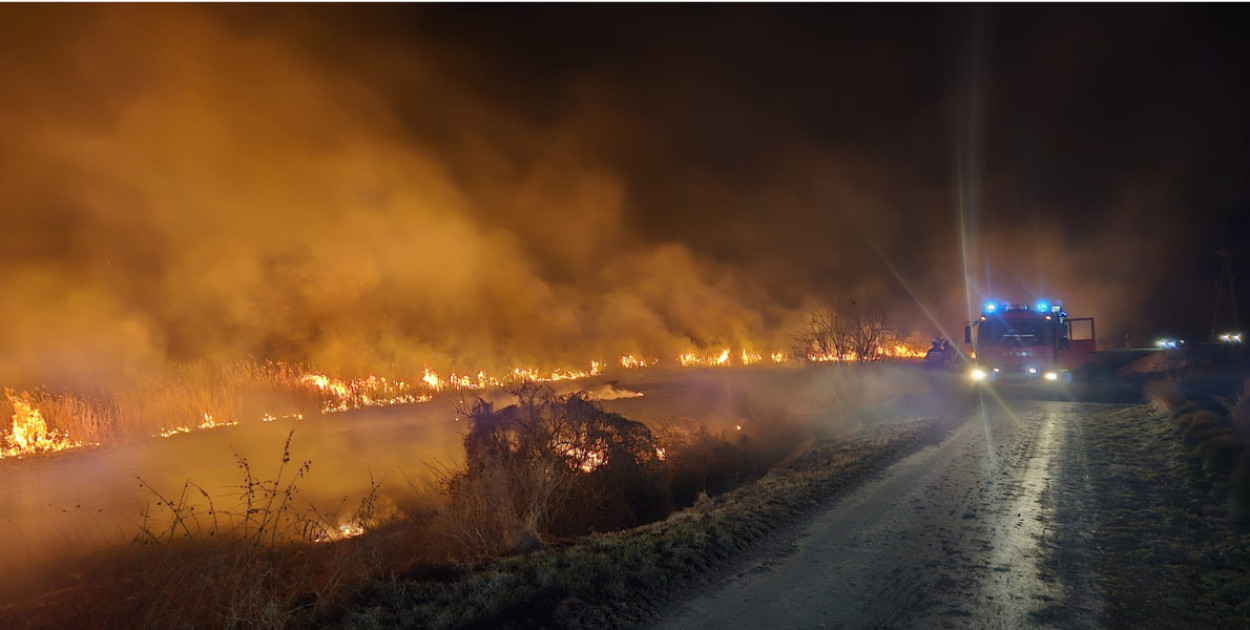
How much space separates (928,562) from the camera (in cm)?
657

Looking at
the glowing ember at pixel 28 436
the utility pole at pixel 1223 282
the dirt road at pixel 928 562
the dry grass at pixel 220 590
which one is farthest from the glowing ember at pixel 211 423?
the utility pole at pixel 1223 282

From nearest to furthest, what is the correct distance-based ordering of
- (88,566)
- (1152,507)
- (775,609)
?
(775,609)
(1152,507)
(88,566)

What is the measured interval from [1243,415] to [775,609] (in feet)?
41.1

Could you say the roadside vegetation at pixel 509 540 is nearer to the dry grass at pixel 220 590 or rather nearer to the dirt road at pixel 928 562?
the dry grass at pixel 220 590

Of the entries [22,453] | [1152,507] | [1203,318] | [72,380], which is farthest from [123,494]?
[1203,318]

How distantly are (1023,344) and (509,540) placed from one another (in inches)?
799

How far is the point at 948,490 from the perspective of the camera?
31.1 feet

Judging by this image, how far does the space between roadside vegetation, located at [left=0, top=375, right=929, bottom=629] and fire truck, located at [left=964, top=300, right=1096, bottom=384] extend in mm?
8124

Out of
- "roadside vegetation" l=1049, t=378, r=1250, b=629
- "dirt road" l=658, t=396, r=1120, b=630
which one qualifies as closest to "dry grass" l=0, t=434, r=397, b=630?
"dirt road" l=658, t=396, r=1120, b=630

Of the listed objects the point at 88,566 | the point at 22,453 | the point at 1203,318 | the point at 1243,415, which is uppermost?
the point at 1203,318

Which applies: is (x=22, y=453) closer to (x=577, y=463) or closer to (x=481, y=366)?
(x=577, y=463)

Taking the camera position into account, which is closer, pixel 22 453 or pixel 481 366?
pixel 22 453

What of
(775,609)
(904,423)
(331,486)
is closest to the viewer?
(775,609)

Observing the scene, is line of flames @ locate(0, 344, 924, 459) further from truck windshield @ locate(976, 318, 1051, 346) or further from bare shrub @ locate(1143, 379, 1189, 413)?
bare shrub @ locate(1143, 379, 1189, 413)
